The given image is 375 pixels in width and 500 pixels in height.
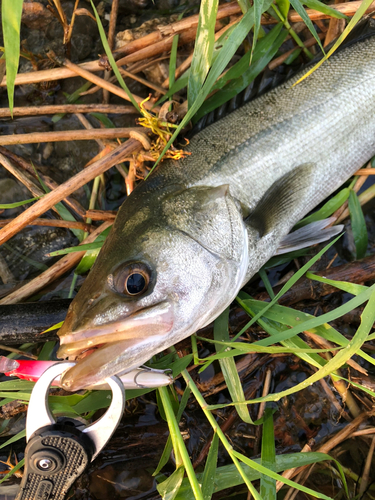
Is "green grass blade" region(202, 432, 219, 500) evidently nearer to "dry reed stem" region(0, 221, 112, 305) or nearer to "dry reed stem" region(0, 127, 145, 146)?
"dry reed stem" region(0, 221, 112, 305)

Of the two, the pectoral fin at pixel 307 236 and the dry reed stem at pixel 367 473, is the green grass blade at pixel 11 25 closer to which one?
the pectoral fin at pixel 307 236

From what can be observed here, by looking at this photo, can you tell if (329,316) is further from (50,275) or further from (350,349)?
(50,275)

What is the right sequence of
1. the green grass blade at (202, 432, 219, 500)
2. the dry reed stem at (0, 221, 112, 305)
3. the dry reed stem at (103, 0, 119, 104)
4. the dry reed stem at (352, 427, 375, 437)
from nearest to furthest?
the green grass blade at (202, 432, 219, 500), the dry reed stem at (352, 427, 375, 437), the dry reed stem at (0, 221, 112, 305), the dry reed stem at (103, 0, 119, 104)

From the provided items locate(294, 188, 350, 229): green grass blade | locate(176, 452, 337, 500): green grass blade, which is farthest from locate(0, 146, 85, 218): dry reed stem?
locate(176, 452, 337, 500): green grass blade

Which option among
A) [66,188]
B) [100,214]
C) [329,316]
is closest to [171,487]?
[329,316]

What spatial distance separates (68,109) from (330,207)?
2.15 m

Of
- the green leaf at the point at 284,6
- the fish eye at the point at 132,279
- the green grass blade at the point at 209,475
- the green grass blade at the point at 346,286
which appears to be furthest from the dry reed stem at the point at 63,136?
the green grass blade at the point at 209,475

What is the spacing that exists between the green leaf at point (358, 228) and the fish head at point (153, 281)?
1069 millimetres

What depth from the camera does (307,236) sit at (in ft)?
8.84

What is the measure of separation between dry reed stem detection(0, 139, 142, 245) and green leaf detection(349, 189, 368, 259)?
1651mm

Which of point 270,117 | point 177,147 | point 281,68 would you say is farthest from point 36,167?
point 281,68

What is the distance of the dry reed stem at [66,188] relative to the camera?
2609mm

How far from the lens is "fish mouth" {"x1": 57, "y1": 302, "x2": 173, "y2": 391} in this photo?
1860mm

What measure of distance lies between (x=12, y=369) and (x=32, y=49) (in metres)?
2.74
